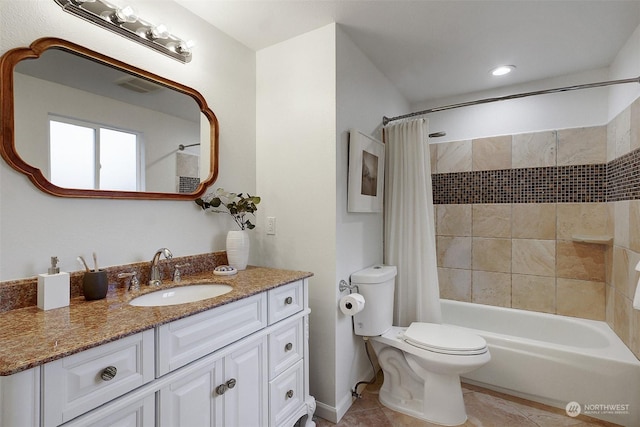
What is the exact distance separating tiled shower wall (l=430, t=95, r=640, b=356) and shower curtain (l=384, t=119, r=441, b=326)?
849mm

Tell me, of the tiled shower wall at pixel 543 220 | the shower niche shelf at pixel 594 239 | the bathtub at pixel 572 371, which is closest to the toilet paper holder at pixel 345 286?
the bathtub at pixel 572 371

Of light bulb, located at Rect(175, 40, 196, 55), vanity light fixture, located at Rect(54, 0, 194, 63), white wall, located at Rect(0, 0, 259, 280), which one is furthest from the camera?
light bulb, located at Rect(175, 40, 196, 55)

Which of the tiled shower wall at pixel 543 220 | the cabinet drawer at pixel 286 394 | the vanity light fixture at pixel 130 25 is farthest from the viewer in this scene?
the tiled shower wall at pixel 543 220

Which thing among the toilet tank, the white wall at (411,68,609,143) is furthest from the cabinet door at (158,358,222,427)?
the white wall at (411,68,609,143)

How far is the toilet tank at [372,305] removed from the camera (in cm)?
202

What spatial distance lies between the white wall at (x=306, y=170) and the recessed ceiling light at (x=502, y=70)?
56.2 inches

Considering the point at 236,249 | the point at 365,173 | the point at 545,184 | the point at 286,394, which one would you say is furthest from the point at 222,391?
the point at 545,184

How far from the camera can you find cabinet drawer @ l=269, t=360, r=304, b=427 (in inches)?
57.4

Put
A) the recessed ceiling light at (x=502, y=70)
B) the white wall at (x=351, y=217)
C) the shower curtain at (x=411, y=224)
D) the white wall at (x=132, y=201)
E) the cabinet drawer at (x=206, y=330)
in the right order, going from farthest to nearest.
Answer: the recessed ceiling light at (x=502, y=70)
the shower curtain at (x=411, y=224)
the white wall at (x=351, y=217)
the white wall at (x=132, y=201)
the cabinet drawer at (x=206, y=330)

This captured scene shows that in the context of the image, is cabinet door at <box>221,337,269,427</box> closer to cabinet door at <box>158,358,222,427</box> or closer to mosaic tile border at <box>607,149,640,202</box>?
cabinet door at <box>158,358,222,427</box>

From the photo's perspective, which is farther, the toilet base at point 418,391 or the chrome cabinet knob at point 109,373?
the toilet base at point 418,391

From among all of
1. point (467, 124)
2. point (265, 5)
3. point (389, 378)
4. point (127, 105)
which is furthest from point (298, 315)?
point (467, 124)

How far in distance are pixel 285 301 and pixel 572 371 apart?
1.80 m

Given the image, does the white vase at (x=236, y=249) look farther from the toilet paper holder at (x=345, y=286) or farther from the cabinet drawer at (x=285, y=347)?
the toilet paper holder at (x=345, y=286)
